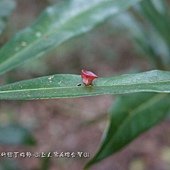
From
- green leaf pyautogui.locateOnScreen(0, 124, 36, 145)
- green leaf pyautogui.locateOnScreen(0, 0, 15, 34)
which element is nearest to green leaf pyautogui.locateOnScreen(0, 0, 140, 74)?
green leaf pyautogui.locateOnScreen(0, 0, 15, 34)

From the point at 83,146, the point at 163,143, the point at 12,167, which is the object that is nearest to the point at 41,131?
the point at 83,146

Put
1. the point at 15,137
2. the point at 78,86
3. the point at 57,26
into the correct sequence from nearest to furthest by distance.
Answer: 1. the point at 78,86
2. the point at 57,26
3. the point at 15,137

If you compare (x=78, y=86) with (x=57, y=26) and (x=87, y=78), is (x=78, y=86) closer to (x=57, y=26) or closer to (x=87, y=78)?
(x=87, y=78)

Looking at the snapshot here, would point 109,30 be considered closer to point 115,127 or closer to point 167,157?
point 167,157

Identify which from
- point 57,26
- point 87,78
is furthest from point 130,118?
point 87,78

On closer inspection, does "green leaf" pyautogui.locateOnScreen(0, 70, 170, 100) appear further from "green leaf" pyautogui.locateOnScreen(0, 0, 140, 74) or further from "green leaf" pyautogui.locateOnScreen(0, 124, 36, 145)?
"green leaf" pyautogui.locateOnScreen(0, 124, 36, 145)
